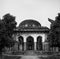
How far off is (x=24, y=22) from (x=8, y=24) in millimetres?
14661

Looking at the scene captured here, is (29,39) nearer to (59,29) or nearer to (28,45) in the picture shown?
(28,45)

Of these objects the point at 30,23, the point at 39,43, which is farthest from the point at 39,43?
the point at 30,23

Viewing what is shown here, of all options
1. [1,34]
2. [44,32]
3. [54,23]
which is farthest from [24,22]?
[1,34]

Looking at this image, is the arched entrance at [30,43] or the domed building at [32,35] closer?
the domed building at [32,35]

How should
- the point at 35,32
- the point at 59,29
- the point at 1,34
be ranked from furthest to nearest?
1. the point at 35,32
2. the point at 59,29
3. the point at 1,34

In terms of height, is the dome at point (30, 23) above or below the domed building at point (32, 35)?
above

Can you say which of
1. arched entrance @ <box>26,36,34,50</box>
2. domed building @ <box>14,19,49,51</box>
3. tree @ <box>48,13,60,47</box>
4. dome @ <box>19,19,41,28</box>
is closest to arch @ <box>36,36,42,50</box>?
domed building @ <box>14,19,49,51</box>

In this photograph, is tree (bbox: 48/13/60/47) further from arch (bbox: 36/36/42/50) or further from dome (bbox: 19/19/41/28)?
dome (bbox: 19/19/41/28)

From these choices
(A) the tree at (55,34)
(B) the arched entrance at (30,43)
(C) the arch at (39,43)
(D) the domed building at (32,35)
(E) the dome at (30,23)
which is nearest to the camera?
(A) the tree at (55,34)

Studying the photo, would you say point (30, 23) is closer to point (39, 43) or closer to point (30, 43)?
point (30, 43)

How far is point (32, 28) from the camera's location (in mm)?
41500

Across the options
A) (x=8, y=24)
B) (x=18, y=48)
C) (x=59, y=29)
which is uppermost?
(x=8, y=24)

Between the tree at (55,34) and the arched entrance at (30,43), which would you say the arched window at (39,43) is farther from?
the tree at (55,34)

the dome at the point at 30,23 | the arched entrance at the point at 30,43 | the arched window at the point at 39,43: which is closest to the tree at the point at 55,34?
the arched window at the point at 39,43
